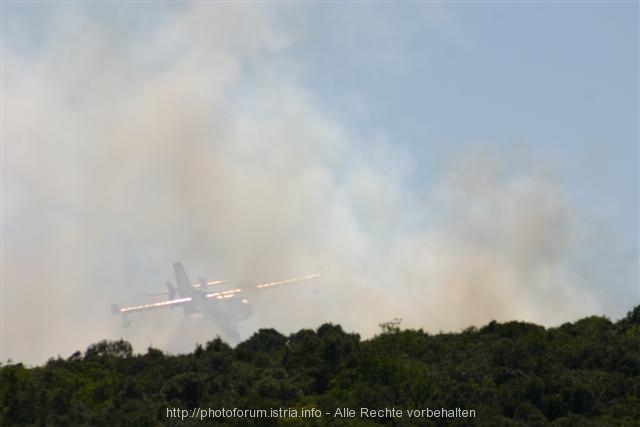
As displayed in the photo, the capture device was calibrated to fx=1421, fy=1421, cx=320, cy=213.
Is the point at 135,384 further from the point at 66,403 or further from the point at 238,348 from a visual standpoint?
the point at 238,348

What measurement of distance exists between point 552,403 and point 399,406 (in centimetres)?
1256

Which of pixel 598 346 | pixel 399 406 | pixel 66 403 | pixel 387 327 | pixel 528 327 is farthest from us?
pixel 528 327

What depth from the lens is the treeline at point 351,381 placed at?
10500cm

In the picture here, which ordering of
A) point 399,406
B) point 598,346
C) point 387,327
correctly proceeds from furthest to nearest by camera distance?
point 387,327 < point 598,346 < point 399,406

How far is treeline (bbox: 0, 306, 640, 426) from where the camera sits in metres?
105

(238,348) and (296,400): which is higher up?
(238,348)

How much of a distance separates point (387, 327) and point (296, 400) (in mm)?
32695

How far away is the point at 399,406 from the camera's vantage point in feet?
347

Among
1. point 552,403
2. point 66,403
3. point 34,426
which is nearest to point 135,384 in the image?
point 66,403

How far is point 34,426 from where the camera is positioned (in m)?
106

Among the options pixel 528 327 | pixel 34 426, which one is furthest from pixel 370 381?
pixel 528 327

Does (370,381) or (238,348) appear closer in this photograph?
(370,381)

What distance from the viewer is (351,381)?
116938mm

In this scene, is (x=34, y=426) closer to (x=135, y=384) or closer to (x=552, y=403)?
(x=135, y=384)
